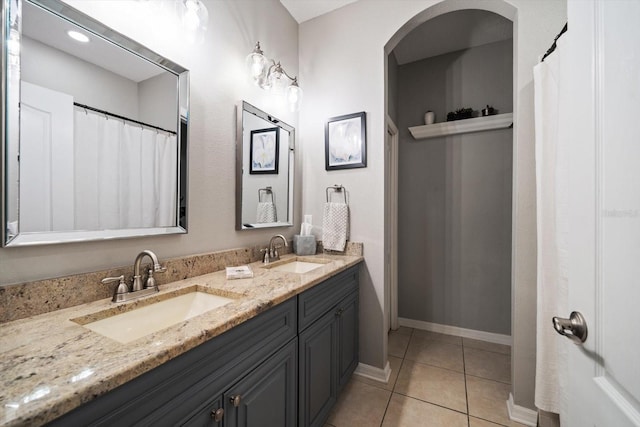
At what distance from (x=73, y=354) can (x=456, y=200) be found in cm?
287

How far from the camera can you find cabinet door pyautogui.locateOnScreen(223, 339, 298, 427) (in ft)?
2.70

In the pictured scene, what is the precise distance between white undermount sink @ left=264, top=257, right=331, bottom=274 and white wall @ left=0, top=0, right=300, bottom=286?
0.22 m

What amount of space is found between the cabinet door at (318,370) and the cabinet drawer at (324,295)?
0.16 feet

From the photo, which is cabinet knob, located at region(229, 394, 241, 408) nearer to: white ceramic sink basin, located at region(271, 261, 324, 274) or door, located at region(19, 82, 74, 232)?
door, located at region(19, 82, 74, 232)

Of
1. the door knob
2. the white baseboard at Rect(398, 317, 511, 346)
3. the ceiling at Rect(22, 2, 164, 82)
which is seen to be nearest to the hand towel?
the ceiling at Rect(22, 2, 164, 82)

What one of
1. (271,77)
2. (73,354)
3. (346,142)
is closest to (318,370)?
(73,354)

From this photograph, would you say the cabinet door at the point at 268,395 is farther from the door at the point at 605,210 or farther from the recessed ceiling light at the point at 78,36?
the recessed ceiling light at the point at 78,36

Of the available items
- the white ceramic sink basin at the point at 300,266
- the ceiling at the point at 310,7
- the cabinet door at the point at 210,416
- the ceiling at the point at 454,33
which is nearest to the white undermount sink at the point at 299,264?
the white ceramic sink basin at the point at 300,266

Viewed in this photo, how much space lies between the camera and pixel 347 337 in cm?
172

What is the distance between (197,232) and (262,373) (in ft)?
2.62

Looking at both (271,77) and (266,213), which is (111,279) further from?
(271,77)

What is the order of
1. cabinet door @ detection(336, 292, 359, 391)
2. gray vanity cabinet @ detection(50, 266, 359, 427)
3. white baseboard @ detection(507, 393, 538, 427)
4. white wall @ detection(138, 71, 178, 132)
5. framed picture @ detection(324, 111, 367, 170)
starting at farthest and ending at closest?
framed picture @ detection(324, 111, 367, 170), cabinet door @ detection(336, 292, 359, 391), white baseboard @ detection(507, 393, 538, 427), white wall @ detection(138, 71, 178, 132), gray vanity cabinet @ detection(50, 266, 359, 427)

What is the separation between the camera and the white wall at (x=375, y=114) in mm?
1509

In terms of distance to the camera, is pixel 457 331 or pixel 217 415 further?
pixel 457 331
